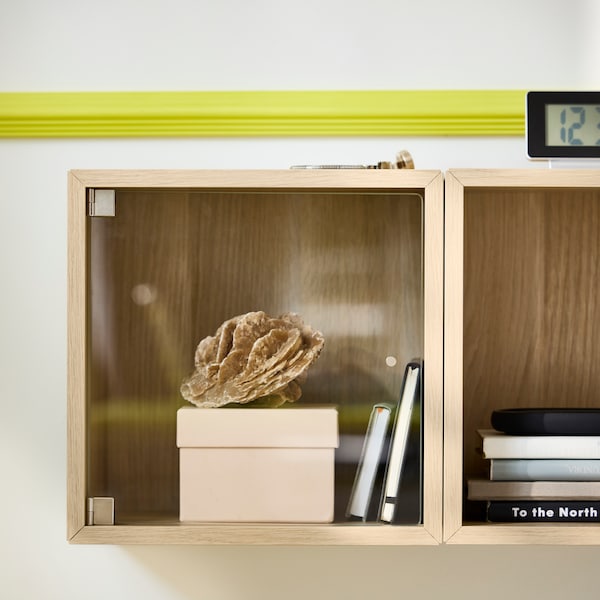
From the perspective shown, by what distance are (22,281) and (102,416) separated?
347 millimetres

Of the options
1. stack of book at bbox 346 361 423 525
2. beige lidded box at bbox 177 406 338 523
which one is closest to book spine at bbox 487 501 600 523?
stack of book at bbox 346 361 423 525

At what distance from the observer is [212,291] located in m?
0.99

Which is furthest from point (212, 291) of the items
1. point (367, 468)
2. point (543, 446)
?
point (543, 446)

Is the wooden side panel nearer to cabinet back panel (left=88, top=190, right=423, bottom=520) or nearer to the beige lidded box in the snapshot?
cabinet back panel (left=88, top=190, right=423, bottom=520)

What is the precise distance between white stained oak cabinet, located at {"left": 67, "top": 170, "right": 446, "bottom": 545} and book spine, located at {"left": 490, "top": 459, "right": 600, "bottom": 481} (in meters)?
0.11

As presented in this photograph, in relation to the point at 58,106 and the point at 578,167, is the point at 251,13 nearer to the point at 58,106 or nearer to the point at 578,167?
the point at 58,106

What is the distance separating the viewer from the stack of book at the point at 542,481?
98cm

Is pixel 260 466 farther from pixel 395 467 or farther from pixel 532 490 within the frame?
pixel 532 490

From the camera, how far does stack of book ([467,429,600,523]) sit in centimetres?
98

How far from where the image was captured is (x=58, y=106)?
121 cm

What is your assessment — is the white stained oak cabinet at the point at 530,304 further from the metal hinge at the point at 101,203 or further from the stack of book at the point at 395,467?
the metal hinge at the point at 101,203

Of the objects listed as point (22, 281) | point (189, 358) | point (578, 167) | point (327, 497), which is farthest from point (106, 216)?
point (578, 167)

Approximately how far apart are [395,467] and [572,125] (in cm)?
47

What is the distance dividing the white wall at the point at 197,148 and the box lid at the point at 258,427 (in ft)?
1.03
